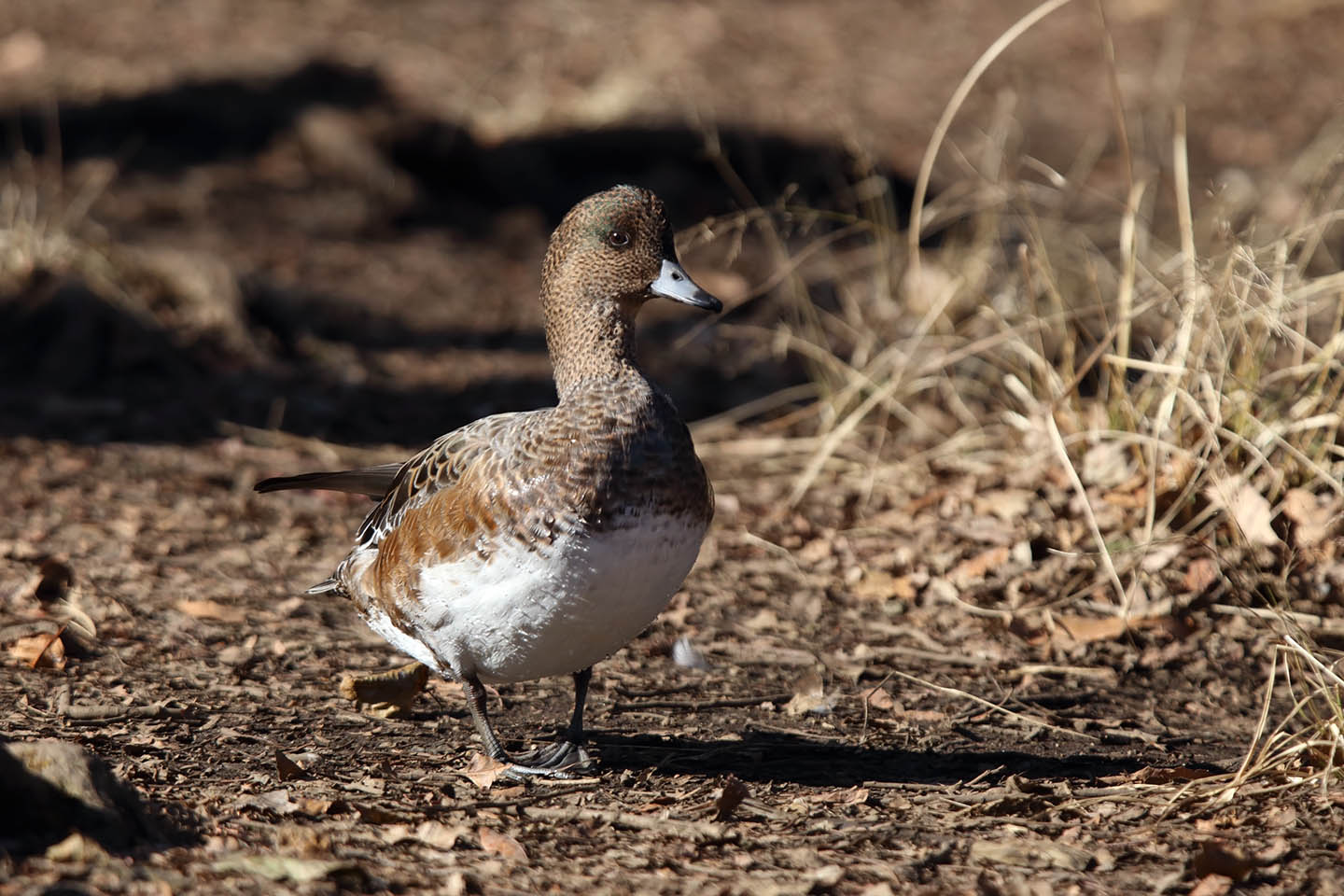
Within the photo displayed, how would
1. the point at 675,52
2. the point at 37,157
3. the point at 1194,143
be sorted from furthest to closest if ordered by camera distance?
1. the point at 675,52
2. the point at 1194,143
3. the point at 37,157

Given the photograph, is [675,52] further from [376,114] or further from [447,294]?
[447,294]

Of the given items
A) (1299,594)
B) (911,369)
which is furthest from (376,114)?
(1299,594)

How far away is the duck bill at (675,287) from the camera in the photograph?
3906 mm

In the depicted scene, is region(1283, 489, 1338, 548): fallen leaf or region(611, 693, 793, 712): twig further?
region(1283, 489, 1338, 548): fallen leaf

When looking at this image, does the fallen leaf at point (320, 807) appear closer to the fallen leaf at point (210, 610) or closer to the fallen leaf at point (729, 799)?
the fallen leaf at point (729, 799)

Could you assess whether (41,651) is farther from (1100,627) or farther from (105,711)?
(1100,627)

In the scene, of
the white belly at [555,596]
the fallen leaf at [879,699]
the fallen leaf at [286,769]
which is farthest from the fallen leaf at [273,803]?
the fallen leaf at [879,699]

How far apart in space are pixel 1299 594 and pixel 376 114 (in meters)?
6.86

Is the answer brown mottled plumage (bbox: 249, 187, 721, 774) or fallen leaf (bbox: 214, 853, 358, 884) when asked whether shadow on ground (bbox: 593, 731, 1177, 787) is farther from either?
fallen leaf (bbox: 214, 853, 358, 884)

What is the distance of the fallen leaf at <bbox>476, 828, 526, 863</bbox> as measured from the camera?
10.7ft

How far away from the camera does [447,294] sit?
28.7 ft

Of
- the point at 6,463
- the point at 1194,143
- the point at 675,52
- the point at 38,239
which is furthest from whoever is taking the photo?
the point at 675,52

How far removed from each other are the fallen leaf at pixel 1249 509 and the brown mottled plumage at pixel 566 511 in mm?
2290

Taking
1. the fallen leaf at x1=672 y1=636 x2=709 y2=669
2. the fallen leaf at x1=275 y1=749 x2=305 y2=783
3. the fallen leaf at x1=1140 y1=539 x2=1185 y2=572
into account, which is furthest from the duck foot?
the fallen leaf at x1=1140 y1=539 x2=1185 y2=572
